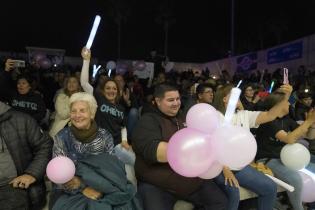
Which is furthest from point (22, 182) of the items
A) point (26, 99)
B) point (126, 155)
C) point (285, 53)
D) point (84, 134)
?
point (285, 53)

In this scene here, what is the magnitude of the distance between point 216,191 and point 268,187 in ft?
1.97

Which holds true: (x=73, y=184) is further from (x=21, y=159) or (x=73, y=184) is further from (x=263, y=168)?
(x=263, y=168)

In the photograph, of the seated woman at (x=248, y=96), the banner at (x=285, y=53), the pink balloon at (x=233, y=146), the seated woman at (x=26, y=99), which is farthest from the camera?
the banner at (x=285, y=53)

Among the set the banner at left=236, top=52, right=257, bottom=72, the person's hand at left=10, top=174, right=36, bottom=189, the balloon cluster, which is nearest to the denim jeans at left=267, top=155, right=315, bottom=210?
the balloon cluster

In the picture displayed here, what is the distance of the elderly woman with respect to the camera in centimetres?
397

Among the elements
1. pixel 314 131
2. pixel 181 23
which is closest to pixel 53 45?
pixel 181 23

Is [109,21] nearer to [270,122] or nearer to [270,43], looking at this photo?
[270,43]

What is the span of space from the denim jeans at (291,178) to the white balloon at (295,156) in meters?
0.07

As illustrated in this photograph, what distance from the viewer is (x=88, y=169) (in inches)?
108

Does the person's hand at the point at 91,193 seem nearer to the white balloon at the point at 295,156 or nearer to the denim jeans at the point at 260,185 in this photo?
the denim jeans at the point at 260,185

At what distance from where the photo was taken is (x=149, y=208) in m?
2.88

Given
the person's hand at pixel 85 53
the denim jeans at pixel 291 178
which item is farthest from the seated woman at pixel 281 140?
the person's hand at pixel 85 53

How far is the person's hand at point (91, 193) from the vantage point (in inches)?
105

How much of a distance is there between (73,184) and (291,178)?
86.5 inches
